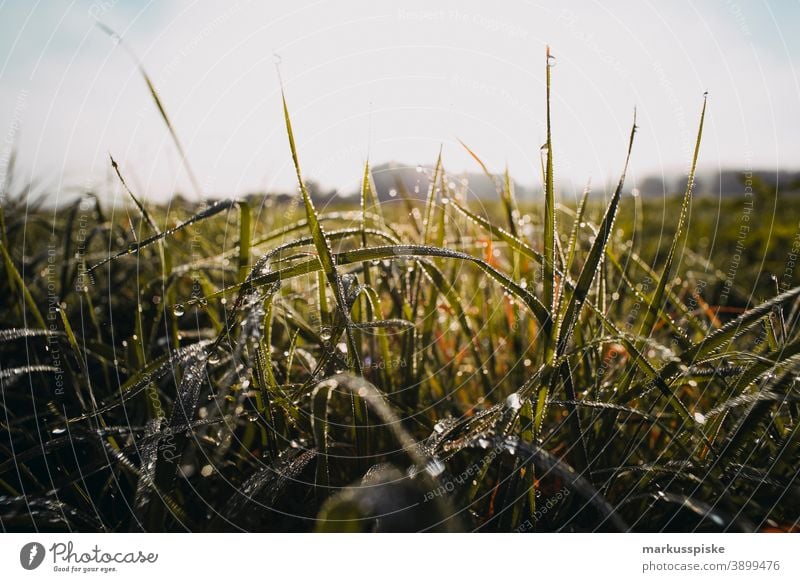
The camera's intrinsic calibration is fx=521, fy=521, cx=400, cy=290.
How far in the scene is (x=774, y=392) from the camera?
1.99 feet

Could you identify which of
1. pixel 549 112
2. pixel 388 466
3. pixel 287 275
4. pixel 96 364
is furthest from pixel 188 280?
pixel 549 112

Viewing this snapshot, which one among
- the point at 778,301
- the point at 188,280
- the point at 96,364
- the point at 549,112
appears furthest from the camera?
the point at 188,280

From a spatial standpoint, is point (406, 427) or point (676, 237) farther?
point (406, 427)

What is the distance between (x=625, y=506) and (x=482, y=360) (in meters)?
0.35

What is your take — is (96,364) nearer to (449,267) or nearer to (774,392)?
(449,267)
